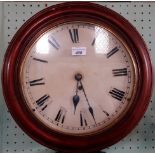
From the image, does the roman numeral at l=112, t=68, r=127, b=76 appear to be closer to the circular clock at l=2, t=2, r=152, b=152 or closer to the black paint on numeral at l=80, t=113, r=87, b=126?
the circular clock at l=2, t=2, r=152, b=152

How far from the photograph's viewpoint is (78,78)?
0.86m

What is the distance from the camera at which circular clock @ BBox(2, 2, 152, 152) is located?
836 millimetres

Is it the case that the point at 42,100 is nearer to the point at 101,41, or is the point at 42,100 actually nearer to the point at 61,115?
the point at 61,115

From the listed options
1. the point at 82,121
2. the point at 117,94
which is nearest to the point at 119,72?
the point at 117,94

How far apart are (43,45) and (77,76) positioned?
120mm

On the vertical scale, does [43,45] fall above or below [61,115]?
above

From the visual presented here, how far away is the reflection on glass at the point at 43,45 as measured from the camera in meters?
0.87

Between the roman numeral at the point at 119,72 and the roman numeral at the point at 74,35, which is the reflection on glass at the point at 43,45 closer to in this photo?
the roman numeral at the point at 74,35

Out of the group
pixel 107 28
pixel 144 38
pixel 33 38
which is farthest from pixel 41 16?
pixel 144 38

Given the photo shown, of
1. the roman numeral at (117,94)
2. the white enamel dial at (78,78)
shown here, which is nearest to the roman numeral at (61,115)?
the white enamel dial at (78,78)

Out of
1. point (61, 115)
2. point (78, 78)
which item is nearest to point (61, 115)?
point (61, 115)

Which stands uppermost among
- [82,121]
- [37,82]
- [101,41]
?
[101,41]

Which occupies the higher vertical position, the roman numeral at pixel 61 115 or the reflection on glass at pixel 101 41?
the reflection on glass at pixel 101 41

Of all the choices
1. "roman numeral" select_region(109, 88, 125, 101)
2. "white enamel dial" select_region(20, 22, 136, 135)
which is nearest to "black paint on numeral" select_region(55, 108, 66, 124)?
"white enamel dial" select_region(20, 22, 136, 135)
